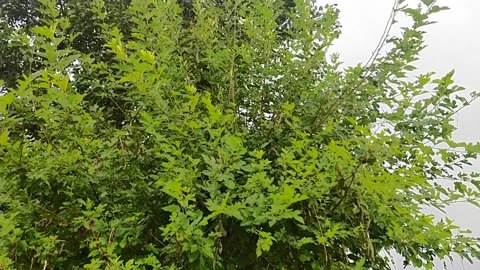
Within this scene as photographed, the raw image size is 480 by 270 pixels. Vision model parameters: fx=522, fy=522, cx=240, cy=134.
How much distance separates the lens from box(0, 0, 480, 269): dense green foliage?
159cm

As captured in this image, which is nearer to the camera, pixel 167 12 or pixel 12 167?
pixel 12 167

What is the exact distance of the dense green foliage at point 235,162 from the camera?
5.23 feet

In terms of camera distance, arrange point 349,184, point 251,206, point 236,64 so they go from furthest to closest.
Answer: point 236,64
point 349,184
point 251,206

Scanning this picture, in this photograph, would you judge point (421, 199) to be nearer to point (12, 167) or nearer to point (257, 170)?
point (257, 170)

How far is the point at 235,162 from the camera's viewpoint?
1.67 m

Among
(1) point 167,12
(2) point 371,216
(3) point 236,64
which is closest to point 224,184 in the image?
(2) point 371,216

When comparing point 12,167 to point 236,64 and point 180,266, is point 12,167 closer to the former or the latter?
point 180,266

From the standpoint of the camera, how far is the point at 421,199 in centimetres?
183

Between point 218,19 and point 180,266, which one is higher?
point 218,19

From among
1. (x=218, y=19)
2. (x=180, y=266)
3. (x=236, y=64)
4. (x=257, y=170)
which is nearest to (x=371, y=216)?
(x=257, y=170)

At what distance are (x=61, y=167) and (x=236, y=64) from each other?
2.67 ft

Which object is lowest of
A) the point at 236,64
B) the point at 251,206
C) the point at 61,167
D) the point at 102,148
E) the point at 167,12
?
the point at 251,206

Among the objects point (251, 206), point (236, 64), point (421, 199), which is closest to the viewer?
point (251, 206)

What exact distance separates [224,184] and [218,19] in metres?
1.00
